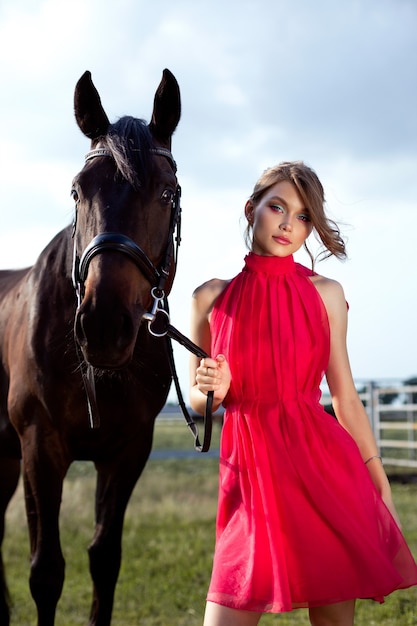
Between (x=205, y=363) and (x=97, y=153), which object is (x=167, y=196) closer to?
(x=97, y=153)

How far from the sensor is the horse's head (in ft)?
7.52

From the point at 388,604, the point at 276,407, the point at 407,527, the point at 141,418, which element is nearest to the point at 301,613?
the point at 388,604

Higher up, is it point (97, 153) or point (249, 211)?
point (97, 153)

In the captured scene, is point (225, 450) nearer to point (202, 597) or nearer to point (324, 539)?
point (324, 539)

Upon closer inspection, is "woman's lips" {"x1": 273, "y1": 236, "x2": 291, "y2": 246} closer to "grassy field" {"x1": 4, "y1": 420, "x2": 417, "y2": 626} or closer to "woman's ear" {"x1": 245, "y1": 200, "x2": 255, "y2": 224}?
"woman's ear" {"x1": 245, "y1": 200, "x2": 255, "y2": 224}

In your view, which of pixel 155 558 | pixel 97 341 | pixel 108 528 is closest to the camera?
pixel 97 341

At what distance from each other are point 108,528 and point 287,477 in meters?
1.85

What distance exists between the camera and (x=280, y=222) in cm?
232

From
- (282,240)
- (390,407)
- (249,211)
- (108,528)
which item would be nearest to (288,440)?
(282,240)

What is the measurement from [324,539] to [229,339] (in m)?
0.61

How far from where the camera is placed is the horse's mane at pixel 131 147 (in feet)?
8.56

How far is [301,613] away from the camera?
16.0 feet

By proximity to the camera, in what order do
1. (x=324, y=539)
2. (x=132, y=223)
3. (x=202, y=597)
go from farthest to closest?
(x=202, y=597)
(x=132, y=223)
(x=324, y=539)

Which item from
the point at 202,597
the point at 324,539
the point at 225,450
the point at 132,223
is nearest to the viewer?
the point at 324,539
